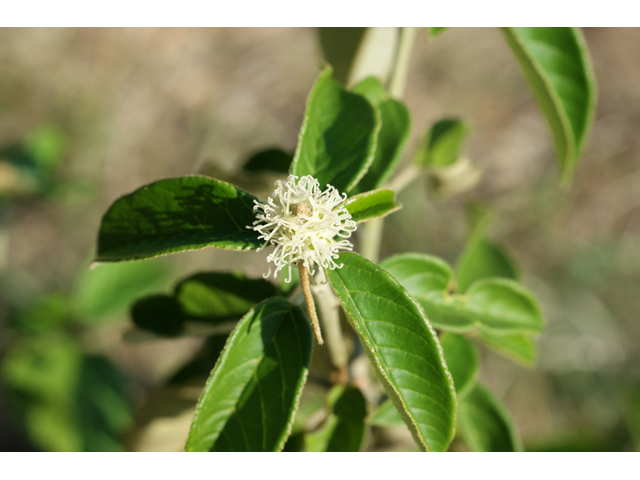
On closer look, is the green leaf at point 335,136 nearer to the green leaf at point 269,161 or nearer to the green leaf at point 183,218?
the green leaf at point 183,218

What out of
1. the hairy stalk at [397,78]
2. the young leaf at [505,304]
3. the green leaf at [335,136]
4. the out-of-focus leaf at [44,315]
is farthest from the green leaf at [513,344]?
the out-of-focus leaf at [44,315]

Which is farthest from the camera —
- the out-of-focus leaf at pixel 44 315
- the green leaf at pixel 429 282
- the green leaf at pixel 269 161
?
the out-of-focus leaf at pixel 44 315

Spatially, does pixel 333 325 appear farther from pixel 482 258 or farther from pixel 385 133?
pixel 482 258

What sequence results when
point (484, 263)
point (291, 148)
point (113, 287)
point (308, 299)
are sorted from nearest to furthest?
point (308, 299)
point (484, 263)
point (113, 287)
point (291, 148)

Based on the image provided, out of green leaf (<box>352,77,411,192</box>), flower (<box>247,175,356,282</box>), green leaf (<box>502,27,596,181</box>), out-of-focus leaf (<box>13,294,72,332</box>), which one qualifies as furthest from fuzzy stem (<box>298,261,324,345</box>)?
out-of-focus leaf (<box>13,294,72,332</box>)

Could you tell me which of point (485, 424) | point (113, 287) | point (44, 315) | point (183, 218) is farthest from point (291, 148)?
point (183, 218)
